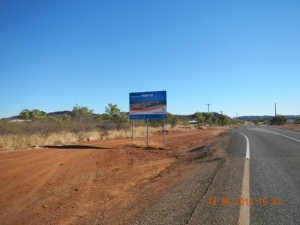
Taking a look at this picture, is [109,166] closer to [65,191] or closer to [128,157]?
[128,157]

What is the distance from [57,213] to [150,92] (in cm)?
1503

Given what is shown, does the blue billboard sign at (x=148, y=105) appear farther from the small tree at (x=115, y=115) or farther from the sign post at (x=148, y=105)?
the small tree at (x=115, y=115)

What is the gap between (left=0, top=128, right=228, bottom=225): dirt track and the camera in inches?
273

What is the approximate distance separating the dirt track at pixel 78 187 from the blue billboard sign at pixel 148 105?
6.31 m

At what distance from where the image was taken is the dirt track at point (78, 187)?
6930mm

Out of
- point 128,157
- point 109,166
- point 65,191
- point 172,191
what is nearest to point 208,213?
point 172,191

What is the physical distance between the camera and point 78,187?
9617 mm

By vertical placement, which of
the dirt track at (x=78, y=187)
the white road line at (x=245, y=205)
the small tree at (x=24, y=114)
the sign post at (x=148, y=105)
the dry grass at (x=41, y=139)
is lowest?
the dirt track at (x=78, y=187)

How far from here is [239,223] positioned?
533cm

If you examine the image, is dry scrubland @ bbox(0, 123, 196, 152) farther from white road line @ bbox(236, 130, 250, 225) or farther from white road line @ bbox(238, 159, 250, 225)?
white road line @ bbox(238, 159, 250, 225)

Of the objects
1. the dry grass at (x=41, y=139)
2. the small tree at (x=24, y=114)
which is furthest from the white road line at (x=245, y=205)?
the small tree at (x=24, y=114)
